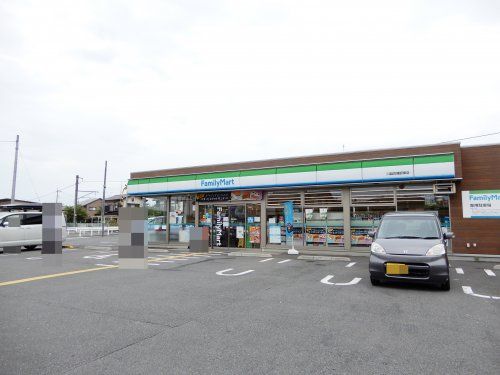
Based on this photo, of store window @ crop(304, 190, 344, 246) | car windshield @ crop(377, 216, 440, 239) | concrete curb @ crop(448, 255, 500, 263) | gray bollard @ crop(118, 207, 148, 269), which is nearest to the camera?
car windshield @ crop(377, 216, 440, 239)

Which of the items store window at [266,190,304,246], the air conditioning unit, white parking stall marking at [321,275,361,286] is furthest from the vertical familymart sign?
white parking stall marking at [321,275,361,286]

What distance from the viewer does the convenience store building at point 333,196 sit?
11.9 m

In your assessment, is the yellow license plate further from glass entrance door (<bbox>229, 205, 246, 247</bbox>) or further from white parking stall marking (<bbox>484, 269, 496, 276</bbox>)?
glass entrance door (<bbox>229, 205, 246, 247</bbox>)

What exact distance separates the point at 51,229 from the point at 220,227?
24.0 ft

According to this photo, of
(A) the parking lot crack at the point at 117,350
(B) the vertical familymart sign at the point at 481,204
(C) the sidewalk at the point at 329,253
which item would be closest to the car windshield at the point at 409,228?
(C) the sidewalk at the point at 329,253

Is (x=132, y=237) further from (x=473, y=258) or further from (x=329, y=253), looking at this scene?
(x=473, y=258)

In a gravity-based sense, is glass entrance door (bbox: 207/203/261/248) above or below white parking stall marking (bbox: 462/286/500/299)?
above

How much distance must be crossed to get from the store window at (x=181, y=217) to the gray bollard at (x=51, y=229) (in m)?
5.65

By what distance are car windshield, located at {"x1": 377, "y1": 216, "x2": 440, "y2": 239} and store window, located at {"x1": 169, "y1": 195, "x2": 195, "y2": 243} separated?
454 inches

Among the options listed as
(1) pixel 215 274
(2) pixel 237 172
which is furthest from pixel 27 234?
(1) pixel 215 274

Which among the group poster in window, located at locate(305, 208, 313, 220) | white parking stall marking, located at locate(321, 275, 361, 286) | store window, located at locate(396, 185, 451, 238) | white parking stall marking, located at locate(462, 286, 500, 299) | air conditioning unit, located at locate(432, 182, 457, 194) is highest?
air conditioning unit, located at locate(432, 182, 457, 194)

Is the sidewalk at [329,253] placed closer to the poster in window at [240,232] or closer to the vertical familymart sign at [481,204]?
the poster in window at [240,232]

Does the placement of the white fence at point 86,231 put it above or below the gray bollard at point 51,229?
below

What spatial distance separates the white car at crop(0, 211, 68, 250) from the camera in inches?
547
